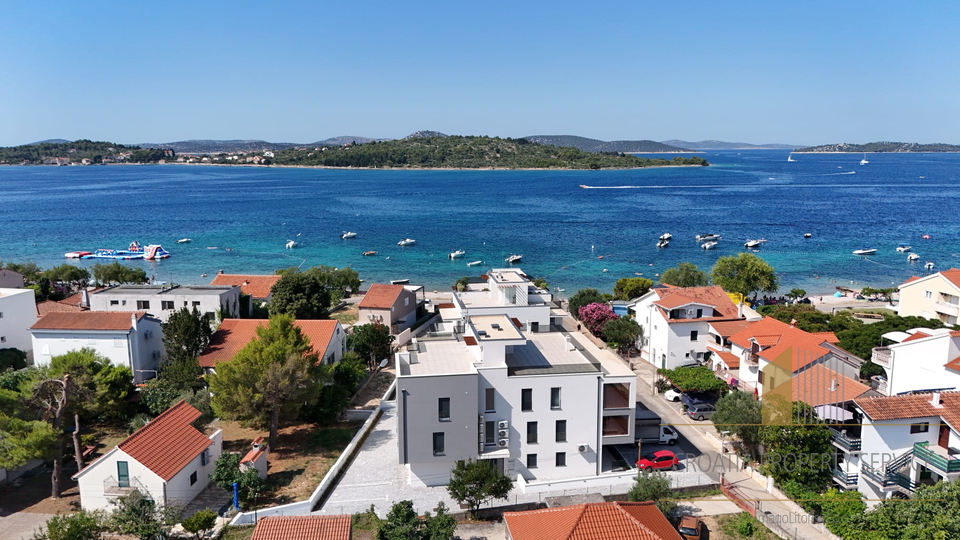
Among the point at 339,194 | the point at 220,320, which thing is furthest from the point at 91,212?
the point at 220,320

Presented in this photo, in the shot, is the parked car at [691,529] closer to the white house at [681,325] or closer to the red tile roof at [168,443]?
the white house at [681,325]

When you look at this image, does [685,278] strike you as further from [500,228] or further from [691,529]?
[500,228]

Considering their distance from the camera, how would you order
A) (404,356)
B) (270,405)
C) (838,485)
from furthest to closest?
(270,405) → (404,356) → (838,485)

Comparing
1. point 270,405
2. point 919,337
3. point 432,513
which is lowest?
point 432,513

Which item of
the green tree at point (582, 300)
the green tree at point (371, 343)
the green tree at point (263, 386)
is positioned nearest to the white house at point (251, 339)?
the green tree at point (371, 343)

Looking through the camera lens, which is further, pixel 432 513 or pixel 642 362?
pixel 642 362

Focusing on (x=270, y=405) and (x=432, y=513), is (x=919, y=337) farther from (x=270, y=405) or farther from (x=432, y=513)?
(x=270, y=405)
